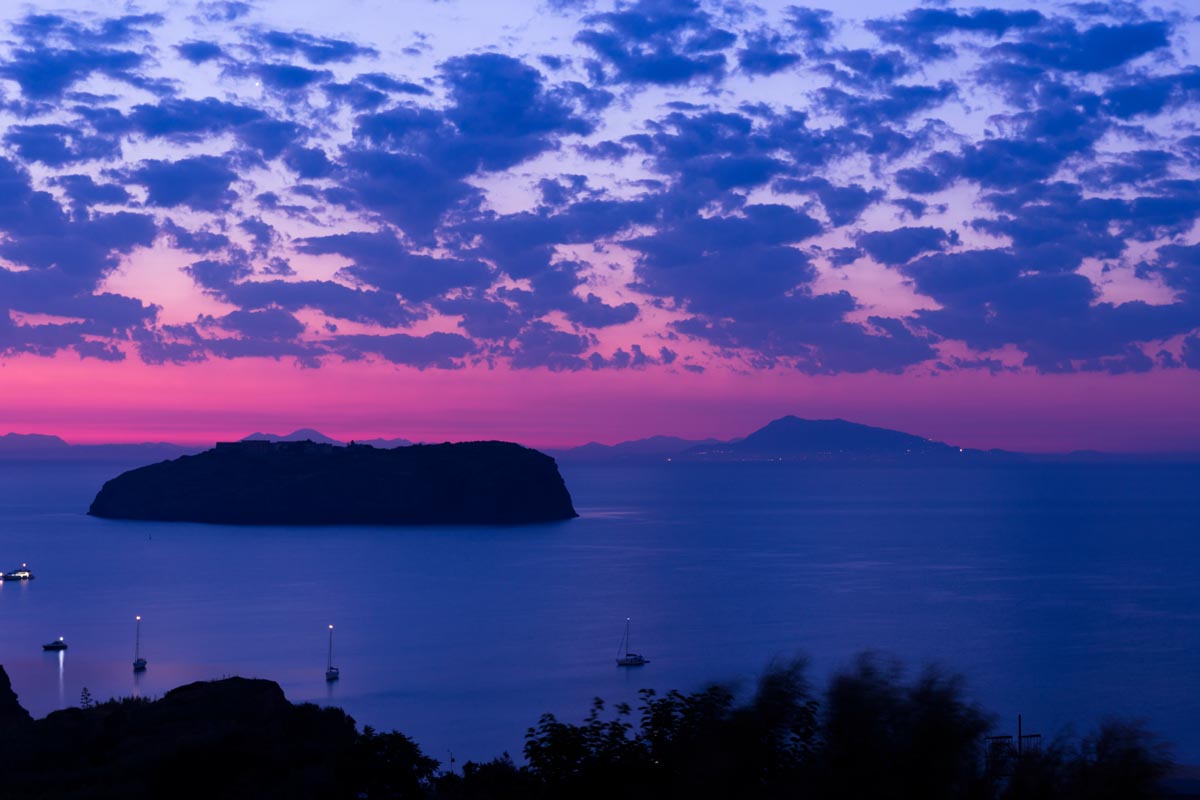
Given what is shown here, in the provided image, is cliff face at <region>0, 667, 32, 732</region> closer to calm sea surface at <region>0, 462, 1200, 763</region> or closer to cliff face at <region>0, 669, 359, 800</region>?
cliff face at <region>0, 669, 359, 800</region>

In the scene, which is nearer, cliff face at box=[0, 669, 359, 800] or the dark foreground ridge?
cliff face at box=[0, 669, 359, 800]

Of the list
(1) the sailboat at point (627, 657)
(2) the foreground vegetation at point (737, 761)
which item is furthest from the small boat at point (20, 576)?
(2) the foreground vegetation at point (737, 761)

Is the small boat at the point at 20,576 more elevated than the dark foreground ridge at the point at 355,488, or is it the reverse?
the dark foreground ridge at the point at 355,488

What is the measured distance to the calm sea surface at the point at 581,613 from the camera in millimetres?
52188

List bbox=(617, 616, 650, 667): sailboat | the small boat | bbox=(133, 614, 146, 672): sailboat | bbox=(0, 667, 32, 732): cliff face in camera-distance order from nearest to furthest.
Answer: bbox=(0, 667, 32, 732): cliff face → bbox=(617, 616, 650, 667): sailboat → bbox=(133, 614, 146, 672): sailboat → the small boat

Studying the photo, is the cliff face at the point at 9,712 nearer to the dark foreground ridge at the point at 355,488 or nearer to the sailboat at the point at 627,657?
the sailboat at the point at 627,657

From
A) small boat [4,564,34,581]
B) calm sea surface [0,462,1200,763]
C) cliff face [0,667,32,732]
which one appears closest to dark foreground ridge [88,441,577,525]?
calm sea surface [0,462,1200,763]

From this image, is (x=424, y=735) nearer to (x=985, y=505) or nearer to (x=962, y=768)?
(x=962, y=768)

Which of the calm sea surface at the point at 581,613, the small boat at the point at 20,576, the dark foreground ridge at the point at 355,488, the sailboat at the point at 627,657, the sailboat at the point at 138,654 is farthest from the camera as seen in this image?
the dark foreground ridge at the point at 355,488

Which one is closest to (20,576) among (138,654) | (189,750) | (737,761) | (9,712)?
(138,654)

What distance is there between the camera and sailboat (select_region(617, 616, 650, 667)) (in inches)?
2272

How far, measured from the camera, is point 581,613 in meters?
75.4

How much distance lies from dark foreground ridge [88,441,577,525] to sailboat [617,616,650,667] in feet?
299

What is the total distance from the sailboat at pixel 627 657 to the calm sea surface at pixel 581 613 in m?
0.86
